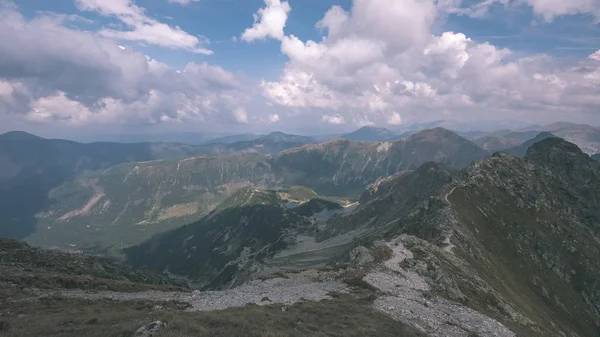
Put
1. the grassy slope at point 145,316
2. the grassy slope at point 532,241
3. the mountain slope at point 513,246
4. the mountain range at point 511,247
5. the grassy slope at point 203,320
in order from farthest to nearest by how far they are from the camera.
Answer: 1. the grassy slope at point 532,241
2. the mountain slope at point 513,246
3. the mountain range at point 511,247
4. the grassy slope at point 145,316
5. the grassy slope at point 203,320

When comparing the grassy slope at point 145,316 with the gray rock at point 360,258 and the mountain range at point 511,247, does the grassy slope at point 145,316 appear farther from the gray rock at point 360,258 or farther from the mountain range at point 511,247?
the gray rock at point 360,258

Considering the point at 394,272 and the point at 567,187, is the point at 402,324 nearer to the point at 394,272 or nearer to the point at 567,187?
the point at 394,272

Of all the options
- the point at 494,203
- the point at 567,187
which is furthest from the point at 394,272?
the point at 567,187

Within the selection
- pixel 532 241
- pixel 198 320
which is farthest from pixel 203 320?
pixel 532 241

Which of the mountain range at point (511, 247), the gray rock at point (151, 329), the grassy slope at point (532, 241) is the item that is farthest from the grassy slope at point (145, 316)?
the grassy slope at point (532, 241)

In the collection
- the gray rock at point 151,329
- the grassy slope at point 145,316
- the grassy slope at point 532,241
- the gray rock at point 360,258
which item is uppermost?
the gray rock at point 151,329

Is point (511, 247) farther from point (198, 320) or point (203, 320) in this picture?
point (198, 320)

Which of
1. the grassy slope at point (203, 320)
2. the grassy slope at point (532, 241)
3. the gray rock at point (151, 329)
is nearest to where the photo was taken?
the gray rock at point (151, 329)

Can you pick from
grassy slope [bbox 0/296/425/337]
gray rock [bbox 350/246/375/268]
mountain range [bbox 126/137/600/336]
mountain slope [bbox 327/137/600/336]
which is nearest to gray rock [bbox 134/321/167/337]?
grassy slope [bbox 0/296/425/337]
